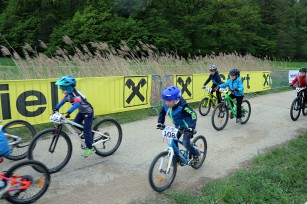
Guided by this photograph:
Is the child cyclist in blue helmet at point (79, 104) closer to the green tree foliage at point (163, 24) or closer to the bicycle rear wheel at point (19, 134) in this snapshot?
the bicycle rear wheel at point (19, 134)

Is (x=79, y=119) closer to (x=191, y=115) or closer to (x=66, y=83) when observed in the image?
(x=66, y=83)

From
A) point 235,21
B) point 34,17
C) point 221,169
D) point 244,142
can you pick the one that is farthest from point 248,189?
point 235,21

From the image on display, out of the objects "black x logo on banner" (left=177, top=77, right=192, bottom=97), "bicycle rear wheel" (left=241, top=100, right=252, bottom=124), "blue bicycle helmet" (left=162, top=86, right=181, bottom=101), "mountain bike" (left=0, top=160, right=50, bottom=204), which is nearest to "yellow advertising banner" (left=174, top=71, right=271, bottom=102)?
"black x logo on banner" (left=177, top=77, right=192, bottom=97)

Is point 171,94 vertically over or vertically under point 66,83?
under

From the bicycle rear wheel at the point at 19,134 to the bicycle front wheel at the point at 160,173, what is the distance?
9.12 feet

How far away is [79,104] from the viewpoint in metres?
5.48

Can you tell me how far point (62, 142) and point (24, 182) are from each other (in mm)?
1358

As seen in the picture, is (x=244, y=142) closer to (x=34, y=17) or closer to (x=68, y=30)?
(x=68, y=30)

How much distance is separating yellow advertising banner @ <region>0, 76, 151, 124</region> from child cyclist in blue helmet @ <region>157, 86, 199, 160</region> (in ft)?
12.9

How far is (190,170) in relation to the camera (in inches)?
227

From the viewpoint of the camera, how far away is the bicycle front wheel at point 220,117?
8578 mm

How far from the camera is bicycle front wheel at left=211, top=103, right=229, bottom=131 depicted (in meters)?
8.58

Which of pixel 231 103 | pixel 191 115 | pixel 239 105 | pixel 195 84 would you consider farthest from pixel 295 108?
pixel 191 115

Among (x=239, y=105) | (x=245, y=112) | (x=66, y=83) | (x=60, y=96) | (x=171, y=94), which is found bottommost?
(x=245, y=112)
